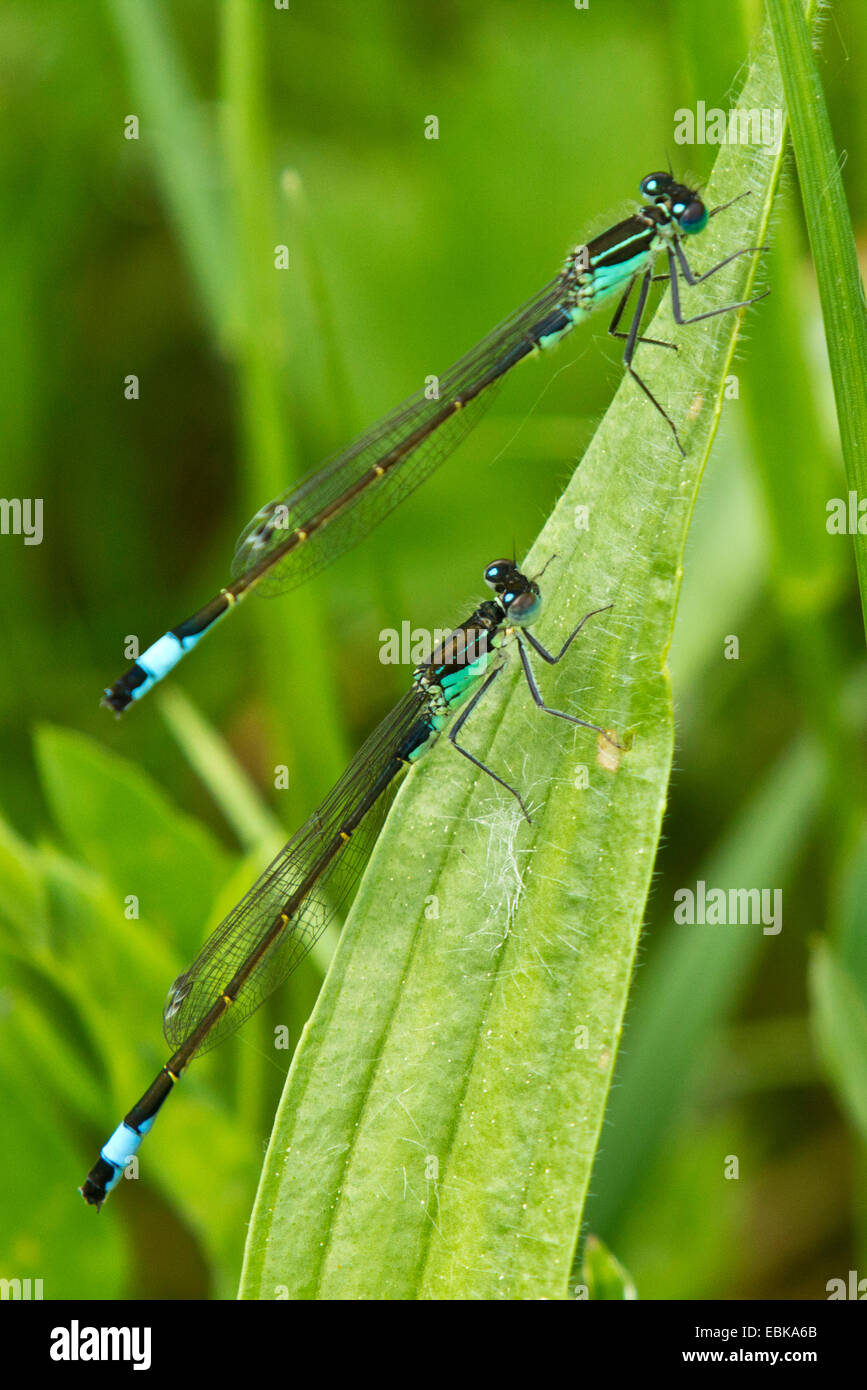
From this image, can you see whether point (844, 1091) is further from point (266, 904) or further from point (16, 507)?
point (16, 507)

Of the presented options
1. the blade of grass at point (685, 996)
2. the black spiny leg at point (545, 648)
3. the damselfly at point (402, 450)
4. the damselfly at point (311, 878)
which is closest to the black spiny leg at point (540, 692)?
the black spiny leg at point (545, 648)

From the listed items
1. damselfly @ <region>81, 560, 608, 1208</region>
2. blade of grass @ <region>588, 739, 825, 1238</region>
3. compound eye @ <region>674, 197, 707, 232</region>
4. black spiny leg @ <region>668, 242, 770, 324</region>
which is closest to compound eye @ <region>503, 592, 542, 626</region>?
damselfly @ <region>81, 560, 608, 1208</region>

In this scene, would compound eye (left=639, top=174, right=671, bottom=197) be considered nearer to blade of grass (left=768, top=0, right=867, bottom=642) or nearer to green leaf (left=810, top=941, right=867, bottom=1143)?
blade of grass (left=768, top=0, right=867, bottom=642)

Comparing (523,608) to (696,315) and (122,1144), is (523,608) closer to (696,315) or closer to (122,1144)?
(696,315)

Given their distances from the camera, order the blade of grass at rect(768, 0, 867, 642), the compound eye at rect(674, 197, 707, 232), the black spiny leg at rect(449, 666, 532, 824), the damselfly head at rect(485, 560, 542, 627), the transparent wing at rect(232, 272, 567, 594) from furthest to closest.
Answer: the transparent wing at rect(232, 272, 567, 594) → the compound eye at rect(674, 197, 707, 232) → the damselfly head at rect(485, 560, 542, 627) → the black spiny leg at rect(449, 666, 532, 824) → the blade of grass at rect(768, 0, 867, 642)

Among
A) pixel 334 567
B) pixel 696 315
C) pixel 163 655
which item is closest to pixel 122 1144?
pixel 163 655

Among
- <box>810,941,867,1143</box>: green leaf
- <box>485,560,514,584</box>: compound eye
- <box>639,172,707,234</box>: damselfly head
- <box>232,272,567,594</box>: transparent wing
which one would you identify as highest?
<box>639,172,707,234</box>: damselfly head

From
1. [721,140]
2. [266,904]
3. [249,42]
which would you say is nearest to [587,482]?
[721,140]

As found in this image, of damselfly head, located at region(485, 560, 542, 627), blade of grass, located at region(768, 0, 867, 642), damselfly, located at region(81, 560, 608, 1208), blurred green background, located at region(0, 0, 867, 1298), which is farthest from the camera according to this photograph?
blurred green background, located at region(0, 0, 867, 1298)
